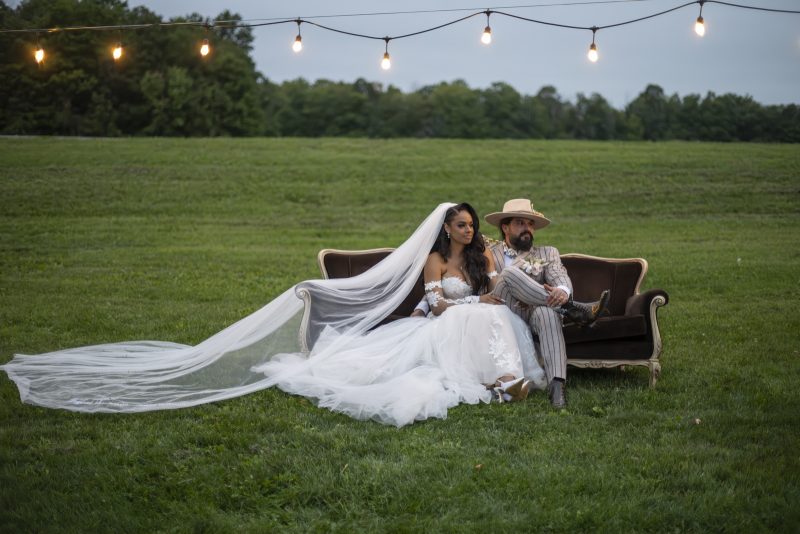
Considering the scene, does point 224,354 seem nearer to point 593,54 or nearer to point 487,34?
point 487,34

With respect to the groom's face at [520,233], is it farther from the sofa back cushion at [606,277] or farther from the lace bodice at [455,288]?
the lace bodice at [455,288]

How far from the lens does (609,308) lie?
8156mm

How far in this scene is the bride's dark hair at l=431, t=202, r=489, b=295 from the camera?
7.87m

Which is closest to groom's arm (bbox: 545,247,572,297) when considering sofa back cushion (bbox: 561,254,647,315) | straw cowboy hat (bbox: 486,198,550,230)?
straw cowboy hat (bbox: 486,198,550,230)

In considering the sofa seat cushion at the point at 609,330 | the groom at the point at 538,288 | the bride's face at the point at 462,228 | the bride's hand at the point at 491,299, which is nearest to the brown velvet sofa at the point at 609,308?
the sofa seat cushion at the point at 609,330

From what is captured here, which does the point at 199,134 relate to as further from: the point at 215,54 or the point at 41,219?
the point at 41,219

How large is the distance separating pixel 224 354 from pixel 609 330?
3.56 metres

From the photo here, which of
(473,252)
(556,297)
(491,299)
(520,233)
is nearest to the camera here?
(556,297)

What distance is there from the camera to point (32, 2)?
114 ft

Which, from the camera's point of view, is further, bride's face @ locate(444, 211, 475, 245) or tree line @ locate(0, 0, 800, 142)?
tree line @ locate(0, 0, 800, 142)

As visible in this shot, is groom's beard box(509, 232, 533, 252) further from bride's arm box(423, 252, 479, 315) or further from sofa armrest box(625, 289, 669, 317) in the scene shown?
sofa armrest box(625, 289, 669, 317)

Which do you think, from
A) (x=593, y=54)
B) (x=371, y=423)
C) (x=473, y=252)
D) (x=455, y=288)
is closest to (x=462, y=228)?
(x=473, y=252)

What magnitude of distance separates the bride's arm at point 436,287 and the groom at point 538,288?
462 millimetres

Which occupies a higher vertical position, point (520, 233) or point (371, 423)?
point (520, 233)
